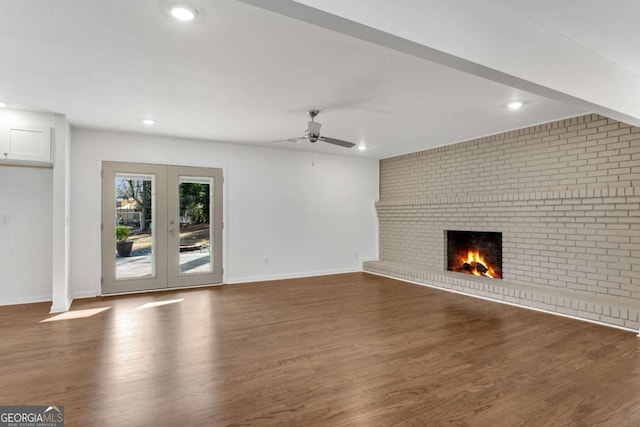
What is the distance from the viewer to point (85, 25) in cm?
232

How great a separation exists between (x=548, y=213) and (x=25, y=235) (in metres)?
→ 7.18

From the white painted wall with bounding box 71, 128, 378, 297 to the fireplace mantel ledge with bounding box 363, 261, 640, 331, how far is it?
5.26ft

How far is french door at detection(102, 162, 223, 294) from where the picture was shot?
5.33 m

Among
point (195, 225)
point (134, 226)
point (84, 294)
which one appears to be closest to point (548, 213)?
point (195, 225)

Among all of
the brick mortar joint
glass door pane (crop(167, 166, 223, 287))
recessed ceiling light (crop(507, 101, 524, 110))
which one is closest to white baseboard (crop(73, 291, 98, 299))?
glass door pane (crop(167, 166, 223, 287))

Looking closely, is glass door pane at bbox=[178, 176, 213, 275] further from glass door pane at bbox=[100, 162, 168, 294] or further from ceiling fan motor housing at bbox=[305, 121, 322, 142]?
ceiling fan motor housing at bbox=[305, 121, 322, 142]

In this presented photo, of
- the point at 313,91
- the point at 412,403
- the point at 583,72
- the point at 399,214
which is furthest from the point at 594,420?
the point at 399,214

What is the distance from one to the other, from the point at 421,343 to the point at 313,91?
273 centimetres

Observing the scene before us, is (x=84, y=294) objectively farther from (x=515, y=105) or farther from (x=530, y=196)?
(x=530, y=196)

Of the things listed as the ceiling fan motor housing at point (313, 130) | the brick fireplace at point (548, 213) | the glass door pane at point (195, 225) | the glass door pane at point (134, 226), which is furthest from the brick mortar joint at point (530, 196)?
the glass door pane at point (134, 226)

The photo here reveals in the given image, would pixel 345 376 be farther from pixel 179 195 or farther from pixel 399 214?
pixel 399 214

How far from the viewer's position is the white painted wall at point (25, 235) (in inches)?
184

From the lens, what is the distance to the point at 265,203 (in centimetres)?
644

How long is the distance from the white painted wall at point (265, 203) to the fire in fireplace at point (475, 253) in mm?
1878
